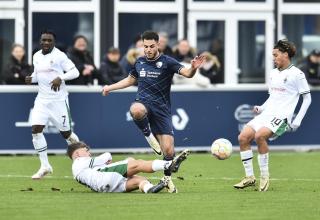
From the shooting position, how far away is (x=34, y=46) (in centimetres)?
2841

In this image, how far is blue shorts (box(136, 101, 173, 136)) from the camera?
1716 cm

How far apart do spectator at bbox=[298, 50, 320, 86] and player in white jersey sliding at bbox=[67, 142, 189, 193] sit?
34.8 feet

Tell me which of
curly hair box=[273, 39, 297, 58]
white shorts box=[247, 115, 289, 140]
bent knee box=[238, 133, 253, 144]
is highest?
curly hair box=[273, 39, 297, 58]

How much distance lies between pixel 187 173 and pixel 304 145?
5752 millimetres

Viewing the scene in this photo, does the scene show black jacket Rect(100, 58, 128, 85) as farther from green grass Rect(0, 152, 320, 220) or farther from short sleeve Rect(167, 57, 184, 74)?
short sleeve Rect(167, 57, 184, 74)

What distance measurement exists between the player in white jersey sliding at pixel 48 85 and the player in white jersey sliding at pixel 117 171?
3.21 meters

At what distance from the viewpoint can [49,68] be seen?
20.0 meters

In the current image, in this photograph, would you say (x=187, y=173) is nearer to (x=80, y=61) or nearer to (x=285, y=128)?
(x=285, y=128)

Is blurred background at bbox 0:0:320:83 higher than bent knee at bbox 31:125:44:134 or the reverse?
higher

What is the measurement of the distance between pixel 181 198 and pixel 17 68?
970 centimetres

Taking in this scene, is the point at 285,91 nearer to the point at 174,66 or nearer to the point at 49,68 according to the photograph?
the point at 174,66

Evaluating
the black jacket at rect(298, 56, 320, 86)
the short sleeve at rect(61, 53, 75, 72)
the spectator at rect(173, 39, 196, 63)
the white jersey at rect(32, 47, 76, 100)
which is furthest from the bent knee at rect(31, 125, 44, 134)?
the black jacket at rect(298, 56, 320, 86)

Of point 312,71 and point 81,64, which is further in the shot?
point 312,71

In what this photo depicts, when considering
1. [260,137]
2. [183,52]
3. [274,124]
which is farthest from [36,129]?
[183,52]
